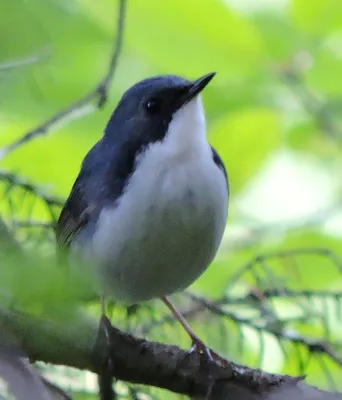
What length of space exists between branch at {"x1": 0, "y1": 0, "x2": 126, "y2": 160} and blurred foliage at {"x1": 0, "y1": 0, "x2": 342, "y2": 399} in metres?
0.08

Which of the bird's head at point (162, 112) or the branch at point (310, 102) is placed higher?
the branch at point (310, 102)

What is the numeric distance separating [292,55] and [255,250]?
0.74 meters

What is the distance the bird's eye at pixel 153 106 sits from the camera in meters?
2.12

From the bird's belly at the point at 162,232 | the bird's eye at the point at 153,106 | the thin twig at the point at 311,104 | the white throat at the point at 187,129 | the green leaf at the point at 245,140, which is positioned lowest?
the bird's belly at the point at 162,232

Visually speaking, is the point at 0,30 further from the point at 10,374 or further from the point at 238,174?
the point at 238,174

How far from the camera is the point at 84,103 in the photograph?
87.9 inches

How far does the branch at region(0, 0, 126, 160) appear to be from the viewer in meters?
2.00

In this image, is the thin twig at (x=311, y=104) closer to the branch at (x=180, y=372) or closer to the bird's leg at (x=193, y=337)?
the bird's leg at (x=193, y=337)

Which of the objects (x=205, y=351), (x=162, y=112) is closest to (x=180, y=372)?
(x=205, y=351)

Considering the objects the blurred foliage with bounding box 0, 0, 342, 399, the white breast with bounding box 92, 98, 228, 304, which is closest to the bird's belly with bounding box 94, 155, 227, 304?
the white breast with bounding box 92, 98, 228, 304

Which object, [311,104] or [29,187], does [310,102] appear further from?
[29,187]

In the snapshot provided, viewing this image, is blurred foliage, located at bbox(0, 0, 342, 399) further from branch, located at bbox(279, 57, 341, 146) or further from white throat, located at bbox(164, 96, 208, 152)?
white throat, located at bbox(164, 96, 208, 152)

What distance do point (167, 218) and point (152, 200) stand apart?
0.06 meters

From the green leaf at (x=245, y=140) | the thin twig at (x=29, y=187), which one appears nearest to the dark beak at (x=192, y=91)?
the thin twig at (x=29, y=187)
